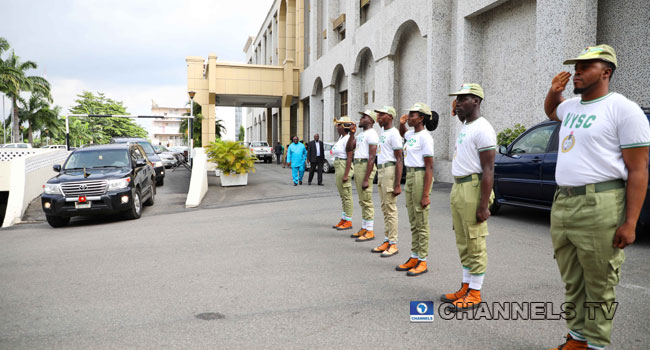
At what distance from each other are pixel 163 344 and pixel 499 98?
43.2ft

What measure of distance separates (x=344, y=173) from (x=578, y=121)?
5.36 meters

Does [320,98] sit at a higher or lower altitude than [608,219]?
higher

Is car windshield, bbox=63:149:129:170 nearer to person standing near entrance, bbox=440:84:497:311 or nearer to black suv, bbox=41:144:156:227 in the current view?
black suv, bbox=41:144:156:227

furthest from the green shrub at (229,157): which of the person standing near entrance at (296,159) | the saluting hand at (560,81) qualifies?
the saluting hand at (560,81)

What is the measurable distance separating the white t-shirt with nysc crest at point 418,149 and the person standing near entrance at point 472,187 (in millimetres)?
975

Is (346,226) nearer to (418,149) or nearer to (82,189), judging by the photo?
(418,149)

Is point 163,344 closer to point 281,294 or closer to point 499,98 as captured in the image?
point 281,294

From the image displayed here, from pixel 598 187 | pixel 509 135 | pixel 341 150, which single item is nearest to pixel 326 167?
pixel 509 135

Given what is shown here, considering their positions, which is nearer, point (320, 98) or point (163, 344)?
point (163, 344)

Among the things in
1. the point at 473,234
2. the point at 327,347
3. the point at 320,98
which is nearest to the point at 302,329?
the point at 327,347

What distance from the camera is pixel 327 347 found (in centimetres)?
329

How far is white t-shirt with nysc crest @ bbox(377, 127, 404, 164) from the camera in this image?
6.03 m

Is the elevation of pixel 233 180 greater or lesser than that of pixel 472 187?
lesser

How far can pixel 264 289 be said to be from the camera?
15.4 ft
